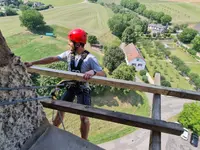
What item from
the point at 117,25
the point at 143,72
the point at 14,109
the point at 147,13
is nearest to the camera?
the point at 14,109

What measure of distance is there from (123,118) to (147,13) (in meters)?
57.0

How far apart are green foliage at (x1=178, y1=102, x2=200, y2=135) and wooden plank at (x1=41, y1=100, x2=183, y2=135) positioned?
14873 millimetres

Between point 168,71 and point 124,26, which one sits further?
point 124,26

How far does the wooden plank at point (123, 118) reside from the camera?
216 cm

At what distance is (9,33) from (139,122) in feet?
128

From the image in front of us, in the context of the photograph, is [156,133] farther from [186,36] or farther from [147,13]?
[147,13]

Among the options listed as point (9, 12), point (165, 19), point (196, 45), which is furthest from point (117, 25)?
point (9, 12)

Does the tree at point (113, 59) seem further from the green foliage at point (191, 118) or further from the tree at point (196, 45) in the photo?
the tree at point (196, 45)

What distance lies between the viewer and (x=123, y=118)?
2252 millimetres

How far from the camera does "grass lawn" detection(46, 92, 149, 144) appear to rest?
1457 cm

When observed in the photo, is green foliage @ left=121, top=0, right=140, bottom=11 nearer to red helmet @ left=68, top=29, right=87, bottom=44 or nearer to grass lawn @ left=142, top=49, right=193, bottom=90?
grass lawn @ left=142, top=49, right=193, bottom=90

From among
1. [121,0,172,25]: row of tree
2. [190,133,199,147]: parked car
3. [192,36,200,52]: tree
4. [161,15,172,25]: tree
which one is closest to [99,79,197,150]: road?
[190,133,199,147]: parked car

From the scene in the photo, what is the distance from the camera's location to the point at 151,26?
46156 millimetres

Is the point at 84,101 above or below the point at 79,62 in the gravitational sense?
below
